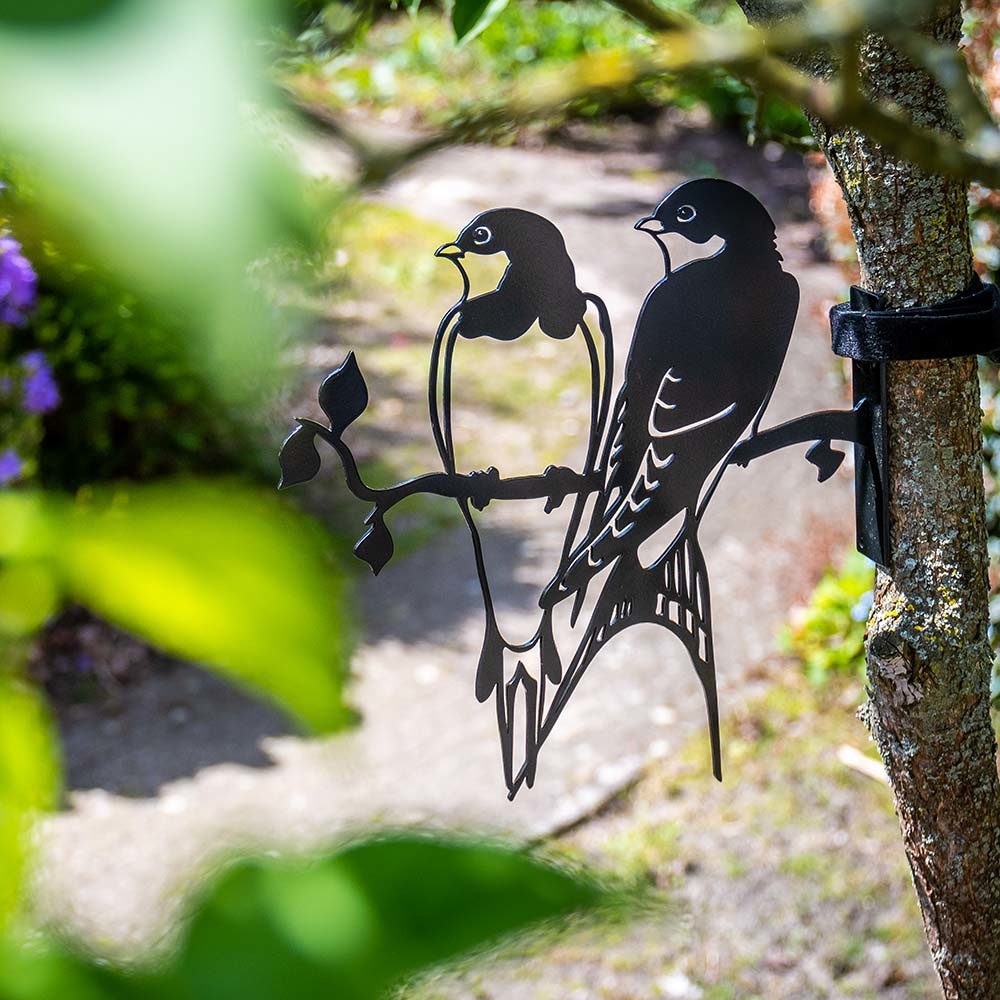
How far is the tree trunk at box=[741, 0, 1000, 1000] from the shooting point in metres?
1.09

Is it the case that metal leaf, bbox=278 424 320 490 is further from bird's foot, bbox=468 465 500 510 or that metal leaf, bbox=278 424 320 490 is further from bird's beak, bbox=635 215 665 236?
bird's beak, bbox=635 215 665 236

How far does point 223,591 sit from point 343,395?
76 cm

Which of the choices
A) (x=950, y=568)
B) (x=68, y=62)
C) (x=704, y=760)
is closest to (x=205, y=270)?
(x=68, y=62)

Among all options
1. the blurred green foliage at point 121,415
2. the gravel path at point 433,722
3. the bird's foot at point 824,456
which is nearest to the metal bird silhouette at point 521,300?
the bird's foot at point 824,456

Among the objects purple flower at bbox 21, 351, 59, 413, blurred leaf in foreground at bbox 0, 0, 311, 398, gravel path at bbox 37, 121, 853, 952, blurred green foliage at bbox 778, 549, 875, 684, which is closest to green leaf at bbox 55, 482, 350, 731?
blurred leaf in foreground at bbox 0, 0, 311, 398

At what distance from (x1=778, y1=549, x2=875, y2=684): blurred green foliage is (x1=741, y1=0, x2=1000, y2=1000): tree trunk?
212 centimetres

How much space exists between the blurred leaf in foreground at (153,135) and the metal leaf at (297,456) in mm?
905

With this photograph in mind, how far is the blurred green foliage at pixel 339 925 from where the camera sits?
0.30m

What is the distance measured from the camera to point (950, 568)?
46.5 inches

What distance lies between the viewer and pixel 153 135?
179 mm

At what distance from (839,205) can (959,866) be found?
2.85 m

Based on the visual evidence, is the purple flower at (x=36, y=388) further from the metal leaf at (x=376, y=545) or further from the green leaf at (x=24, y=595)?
the green leaf at (x=24, y=595)

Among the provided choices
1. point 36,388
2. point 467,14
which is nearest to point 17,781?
point 467,14

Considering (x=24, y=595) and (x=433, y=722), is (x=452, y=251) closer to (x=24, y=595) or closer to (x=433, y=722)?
(x=24, y=595)
